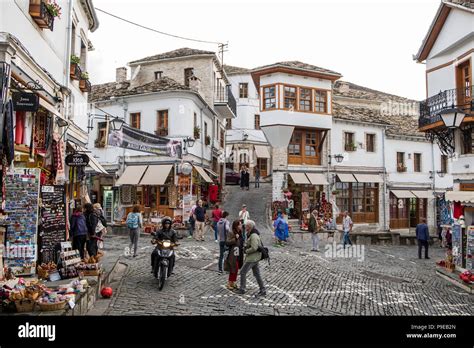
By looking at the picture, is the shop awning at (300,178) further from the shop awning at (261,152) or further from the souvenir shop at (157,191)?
the shop awning at (261,152)

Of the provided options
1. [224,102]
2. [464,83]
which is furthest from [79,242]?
[224,102]

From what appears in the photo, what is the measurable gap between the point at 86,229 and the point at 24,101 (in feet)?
10.9

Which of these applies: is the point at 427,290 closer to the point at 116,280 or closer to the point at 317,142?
the point at 116,280

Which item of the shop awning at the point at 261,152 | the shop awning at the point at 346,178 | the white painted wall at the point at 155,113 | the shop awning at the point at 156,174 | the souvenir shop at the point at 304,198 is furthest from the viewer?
the shop awning at the point at 261,152

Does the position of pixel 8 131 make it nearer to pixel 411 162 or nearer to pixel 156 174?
pixel 156 174

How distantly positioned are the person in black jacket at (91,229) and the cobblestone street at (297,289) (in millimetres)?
1116

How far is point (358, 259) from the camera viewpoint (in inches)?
610

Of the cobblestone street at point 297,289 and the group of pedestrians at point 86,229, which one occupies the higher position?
the group of pedestrians at point 86,229

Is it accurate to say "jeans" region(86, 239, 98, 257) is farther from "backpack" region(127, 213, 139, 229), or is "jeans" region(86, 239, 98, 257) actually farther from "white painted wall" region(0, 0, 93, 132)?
"white painted wall" region(0, 0, 93, 132)

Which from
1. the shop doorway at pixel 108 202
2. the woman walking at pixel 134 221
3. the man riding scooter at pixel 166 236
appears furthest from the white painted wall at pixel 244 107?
the man riding scooter at pixel 166 236

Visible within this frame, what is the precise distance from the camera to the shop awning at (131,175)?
21.1 metres

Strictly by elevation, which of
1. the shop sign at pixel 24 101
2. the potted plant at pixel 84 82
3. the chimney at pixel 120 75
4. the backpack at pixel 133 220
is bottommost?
A: the backpack at pixel 133 220

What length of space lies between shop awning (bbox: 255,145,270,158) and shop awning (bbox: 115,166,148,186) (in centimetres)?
1799

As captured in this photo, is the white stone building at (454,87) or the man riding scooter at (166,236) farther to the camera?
the white stone building at (454,87)
